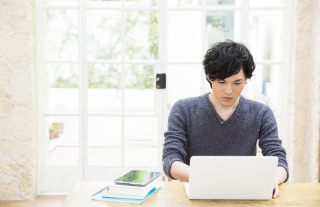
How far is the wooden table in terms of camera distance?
44.7 inches

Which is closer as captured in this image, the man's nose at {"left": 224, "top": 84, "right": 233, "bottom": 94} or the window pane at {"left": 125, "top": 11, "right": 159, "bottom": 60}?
the man's nose at {"left": 224, "top": 84, "right": 233, "bottom": 94}

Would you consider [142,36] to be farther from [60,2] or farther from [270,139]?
[270,139]

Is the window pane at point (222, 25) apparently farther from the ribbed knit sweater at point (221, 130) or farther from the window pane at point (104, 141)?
the ribbed knit sweater at point (221, 130)

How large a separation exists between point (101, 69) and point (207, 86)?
38.4 inches

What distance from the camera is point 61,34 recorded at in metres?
2.95

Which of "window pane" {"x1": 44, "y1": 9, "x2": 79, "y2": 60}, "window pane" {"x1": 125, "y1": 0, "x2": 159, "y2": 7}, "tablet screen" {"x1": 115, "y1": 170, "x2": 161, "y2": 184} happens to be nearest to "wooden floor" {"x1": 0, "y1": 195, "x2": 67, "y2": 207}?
"window pane" {"x1": 44, "y1": 9, "x2": 79, "y2": 60}

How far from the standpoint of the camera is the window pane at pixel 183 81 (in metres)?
2.91

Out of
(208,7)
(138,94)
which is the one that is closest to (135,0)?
(208,7)

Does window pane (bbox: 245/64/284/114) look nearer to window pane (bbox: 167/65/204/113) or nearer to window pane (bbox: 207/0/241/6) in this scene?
window pane (bbox: 167/65/204/113)

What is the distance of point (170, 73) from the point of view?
115 inches

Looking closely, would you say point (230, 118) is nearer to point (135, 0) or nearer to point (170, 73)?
point (170, 73)

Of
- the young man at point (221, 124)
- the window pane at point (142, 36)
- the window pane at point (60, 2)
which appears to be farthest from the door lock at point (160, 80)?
the young man at point (221, 124)

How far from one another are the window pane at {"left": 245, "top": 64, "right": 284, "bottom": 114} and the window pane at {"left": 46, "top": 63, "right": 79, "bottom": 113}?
1.56m

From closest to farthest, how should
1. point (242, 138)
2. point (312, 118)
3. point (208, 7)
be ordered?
1. point (242, 138)
2. point (312, 118)
3. point (208, 7)
